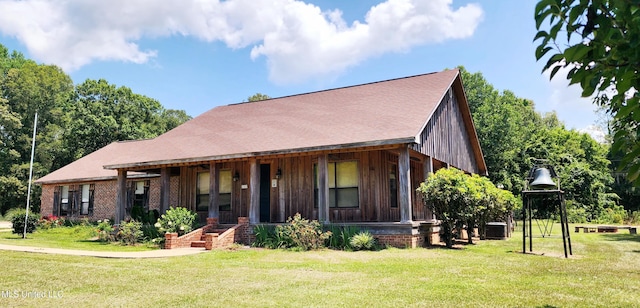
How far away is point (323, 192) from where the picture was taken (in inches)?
551

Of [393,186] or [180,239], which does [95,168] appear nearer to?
[180,239]

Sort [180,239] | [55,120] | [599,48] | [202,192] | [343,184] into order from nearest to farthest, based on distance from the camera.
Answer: [599,48] → [180,239] → [343,184] → [202,192] → [55,120]

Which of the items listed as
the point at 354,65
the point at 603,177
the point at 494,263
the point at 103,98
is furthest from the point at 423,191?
the point at 103,98

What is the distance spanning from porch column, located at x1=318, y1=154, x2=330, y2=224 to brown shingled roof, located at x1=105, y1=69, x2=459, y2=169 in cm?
66

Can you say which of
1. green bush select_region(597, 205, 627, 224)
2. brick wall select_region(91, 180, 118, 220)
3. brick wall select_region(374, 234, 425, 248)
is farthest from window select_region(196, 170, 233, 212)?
green bush select_region(597, 205, 627, 224)

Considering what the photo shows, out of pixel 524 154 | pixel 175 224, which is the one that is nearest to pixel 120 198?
pixel 175 224

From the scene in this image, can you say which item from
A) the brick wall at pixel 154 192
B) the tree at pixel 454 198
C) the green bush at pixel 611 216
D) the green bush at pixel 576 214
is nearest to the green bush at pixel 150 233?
the brick wall at pixel 154 192

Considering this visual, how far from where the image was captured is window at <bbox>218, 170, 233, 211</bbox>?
58.1 feet

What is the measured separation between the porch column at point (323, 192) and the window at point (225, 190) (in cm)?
512

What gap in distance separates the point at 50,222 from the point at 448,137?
21861 millimetres

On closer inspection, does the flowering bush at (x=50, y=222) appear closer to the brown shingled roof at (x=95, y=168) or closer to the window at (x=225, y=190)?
the brown shingled roof at (x=95, y=168)

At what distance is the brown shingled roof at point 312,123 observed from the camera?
14.1 m

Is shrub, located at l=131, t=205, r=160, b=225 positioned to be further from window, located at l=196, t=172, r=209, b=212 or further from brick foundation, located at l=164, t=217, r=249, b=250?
brick foundation, located at l=164, t=217, r=249, b=250

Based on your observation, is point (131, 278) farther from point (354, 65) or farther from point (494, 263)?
point (354, 65)
